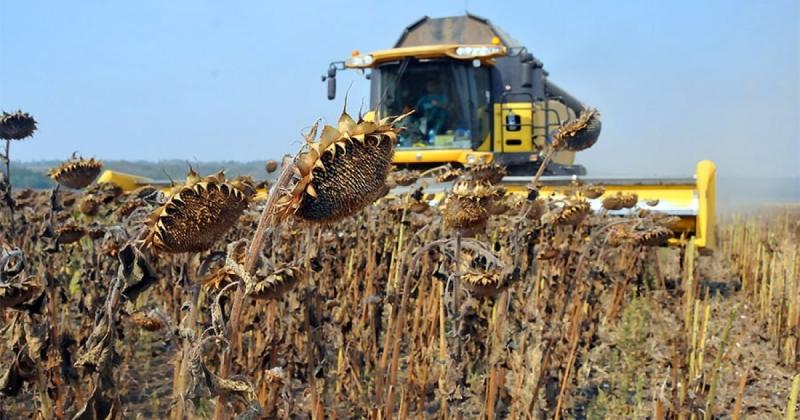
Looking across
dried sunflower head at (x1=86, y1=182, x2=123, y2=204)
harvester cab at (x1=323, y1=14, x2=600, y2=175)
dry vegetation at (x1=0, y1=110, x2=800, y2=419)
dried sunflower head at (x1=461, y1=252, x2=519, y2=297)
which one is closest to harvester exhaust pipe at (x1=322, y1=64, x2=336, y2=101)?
harvester cab at (x1=323, y1=14, x2=600, y2=175)

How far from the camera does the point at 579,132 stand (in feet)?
10.3

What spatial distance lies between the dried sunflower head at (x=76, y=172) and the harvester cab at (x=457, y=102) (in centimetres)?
582

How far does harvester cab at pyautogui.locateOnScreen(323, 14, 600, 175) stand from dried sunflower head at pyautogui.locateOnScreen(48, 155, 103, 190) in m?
5.82

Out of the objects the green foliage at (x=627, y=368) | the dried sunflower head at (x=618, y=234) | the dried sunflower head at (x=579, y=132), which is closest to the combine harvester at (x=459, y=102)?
the green foliage at (x=627, y=368)

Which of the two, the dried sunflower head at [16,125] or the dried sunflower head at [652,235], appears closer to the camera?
the dried sunflower head at [16,125]

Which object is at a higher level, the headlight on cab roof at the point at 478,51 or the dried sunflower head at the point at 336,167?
the headlight on cab roof at the point at 478,51

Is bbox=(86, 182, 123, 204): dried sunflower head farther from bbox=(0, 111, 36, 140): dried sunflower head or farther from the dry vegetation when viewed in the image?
bbox=(0, 111, 36, 140): dried sunflower head

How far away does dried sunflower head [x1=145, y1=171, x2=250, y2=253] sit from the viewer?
1546mm

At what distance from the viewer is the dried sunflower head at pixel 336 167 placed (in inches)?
54.7

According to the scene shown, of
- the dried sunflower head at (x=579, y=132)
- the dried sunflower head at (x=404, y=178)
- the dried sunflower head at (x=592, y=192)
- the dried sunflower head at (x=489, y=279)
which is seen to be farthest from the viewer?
the dried sunflower head at (x=592, y=192)

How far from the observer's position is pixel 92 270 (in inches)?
163

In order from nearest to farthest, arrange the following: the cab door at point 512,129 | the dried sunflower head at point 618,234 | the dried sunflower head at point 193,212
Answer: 1. the dried sunflower head at point 193,212
2. the dried sunflower head at point 618,234
3. the cab door at point 512,129

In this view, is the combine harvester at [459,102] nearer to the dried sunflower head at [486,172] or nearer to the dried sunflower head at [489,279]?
the dried sunflower head at [486,172]

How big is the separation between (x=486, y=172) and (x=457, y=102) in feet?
22.7
